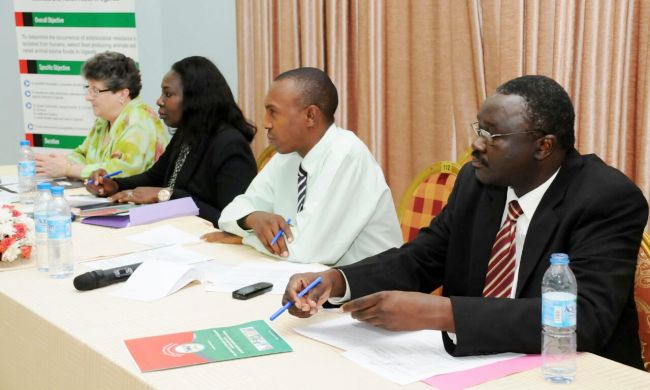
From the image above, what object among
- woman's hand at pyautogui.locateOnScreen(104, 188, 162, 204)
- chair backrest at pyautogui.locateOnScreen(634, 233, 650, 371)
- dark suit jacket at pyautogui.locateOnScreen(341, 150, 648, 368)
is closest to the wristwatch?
woman's hand at pyautogui.locateOnScreen(104, 188, 162, 204)

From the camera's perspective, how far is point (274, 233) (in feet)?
7.82

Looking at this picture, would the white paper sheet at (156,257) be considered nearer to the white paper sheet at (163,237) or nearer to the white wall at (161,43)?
the white paper sheet at (163,237)

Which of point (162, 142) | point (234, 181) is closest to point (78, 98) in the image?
point (162, 142)

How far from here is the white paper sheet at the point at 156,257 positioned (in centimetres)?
231

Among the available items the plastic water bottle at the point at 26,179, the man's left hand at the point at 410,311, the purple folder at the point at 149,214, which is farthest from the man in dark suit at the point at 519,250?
the plastic water bottle at the point at 26,179

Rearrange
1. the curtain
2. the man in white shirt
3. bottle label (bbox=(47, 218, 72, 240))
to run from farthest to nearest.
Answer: the curtain → the man in white shirt → bottle label (bbox=(47, 218, 72, 240))

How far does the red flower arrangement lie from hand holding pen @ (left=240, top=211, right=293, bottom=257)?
72 cm

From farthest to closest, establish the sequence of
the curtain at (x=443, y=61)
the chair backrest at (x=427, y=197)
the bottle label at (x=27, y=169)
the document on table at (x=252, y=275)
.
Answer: the bottle label at (x=27, y=169), the curtain at (x=443, y=61), the chair backrest at (x=427, y=197), the document on table at (x=252, y=275)

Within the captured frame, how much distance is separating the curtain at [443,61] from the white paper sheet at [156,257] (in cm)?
151

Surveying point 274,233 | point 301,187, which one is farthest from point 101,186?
point 274,233

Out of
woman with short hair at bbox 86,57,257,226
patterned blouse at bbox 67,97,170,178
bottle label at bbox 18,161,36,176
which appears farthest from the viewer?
patterned blouse at bbox 67,97,170,178

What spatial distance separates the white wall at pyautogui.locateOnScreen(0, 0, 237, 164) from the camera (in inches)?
197

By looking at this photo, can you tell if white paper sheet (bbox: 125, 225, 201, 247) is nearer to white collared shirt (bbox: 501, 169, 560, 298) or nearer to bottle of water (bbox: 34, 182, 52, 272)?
bottle of water (bbox: 34, 182, 52, 272)

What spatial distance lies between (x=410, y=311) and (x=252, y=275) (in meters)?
0.72
